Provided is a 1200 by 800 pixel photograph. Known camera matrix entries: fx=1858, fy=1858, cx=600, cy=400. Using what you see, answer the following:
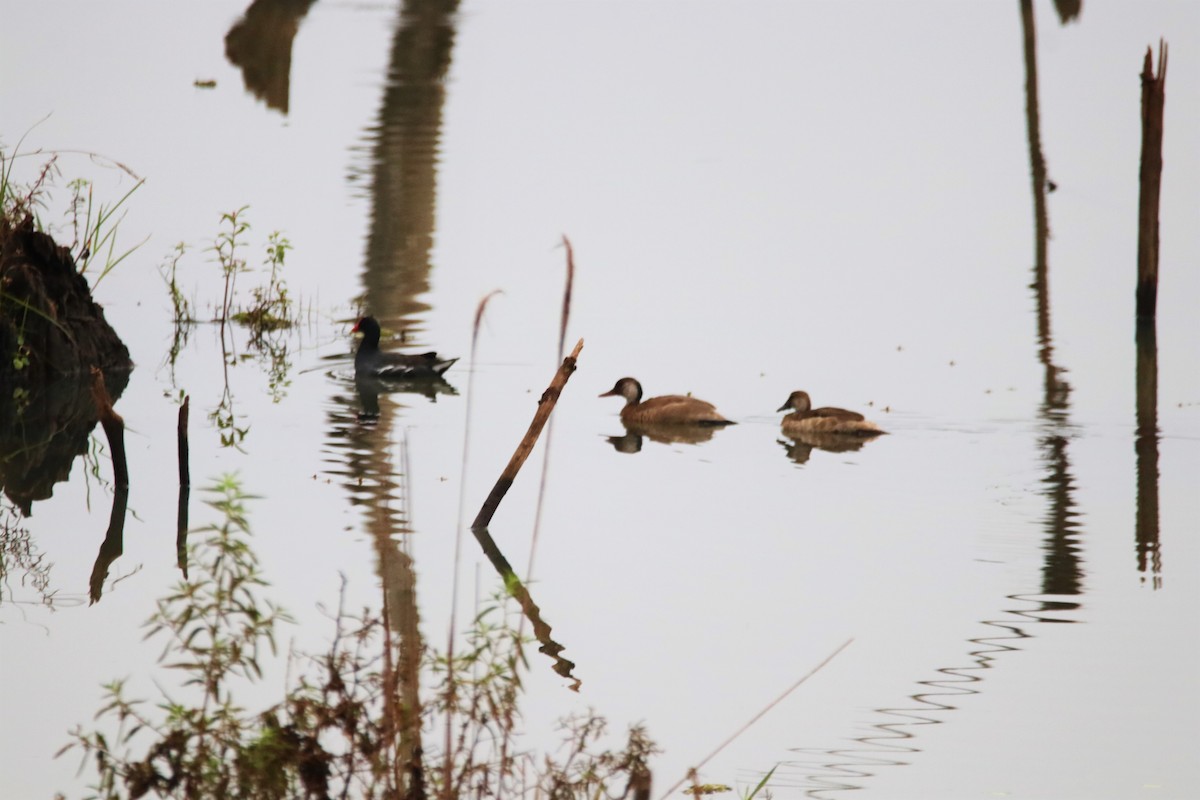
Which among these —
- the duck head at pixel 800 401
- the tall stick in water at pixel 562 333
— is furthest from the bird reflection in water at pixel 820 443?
the tall stick in water at pixel 562 333

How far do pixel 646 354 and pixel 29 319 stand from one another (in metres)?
5.76

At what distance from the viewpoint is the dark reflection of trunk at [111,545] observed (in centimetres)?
1016

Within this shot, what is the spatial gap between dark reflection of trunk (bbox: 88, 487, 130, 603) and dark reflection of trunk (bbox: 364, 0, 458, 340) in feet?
25.2

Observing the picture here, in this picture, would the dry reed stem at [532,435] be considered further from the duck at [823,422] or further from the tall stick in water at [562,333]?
the duck at [823,422]

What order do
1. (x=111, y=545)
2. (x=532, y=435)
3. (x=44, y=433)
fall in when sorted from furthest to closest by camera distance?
(x=44, y=433), (x=111, y=545), (x=532, y=435)

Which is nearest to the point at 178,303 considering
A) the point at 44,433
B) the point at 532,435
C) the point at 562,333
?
the point at 44,433

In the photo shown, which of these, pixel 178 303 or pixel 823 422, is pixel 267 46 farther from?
pixel 823 422

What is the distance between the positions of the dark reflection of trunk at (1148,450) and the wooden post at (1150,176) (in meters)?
0.32

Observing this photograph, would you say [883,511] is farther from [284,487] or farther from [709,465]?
[284,487]

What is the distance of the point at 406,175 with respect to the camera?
25219 mm

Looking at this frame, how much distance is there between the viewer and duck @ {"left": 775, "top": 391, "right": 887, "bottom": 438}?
1406cm

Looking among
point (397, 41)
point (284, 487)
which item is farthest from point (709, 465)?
point (397, 41)

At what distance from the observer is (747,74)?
40.2m

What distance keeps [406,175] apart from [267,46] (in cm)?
1322
